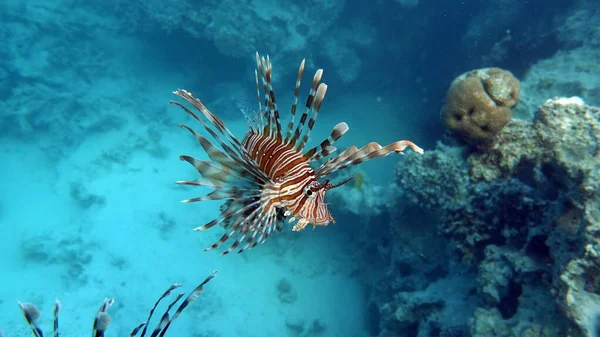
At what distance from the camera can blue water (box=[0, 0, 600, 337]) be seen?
995 cm

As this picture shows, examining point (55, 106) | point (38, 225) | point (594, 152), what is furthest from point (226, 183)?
point (55, 106)

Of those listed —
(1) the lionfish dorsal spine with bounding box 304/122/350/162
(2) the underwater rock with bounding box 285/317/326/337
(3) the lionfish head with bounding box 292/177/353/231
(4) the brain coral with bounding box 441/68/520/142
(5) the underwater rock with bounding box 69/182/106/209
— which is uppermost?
(5) the underwater rock with bounding box 69/182/106/209

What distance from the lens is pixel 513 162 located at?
16.4ft

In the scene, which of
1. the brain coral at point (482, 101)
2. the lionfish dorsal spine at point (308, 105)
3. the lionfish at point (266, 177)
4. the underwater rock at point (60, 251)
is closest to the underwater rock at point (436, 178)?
the brain coral at point (482, 101)

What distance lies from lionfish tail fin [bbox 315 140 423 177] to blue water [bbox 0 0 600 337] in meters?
4.04

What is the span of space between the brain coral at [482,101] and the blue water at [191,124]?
2113 millimetres

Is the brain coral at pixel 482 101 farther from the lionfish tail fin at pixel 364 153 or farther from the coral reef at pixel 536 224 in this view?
the lionfish tail fin at pixel 364 153

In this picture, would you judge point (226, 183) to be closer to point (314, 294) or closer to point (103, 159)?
point (314, 294)

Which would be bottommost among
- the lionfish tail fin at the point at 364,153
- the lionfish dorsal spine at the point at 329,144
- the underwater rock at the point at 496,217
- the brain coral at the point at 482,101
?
the lionfish tail fin at the point at 364,153

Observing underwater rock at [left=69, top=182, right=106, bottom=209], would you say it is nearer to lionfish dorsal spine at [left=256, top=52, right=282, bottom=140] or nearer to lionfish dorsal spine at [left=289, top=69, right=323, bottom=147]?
lionfish dorsal spine at [left=256, top=52, right=282, bottom=140]

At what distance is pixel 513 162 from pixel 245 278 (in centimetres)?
837

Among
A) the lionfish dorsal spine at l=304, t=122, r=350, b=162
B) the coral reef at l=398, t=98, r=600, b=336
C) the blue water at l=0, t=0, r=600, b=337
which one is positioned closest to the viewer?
the lionfish dorsal spine at l=304, t=122, r=350, b=162

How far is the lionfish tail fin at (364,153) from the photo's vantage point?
1863 mm

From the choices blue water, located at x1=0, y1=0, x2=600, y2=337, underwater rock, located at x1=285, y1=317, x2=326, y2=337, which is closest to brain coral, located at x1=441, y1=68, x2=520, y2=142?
blue water, located at x1=0, y1=0, x2=600, y2=337
